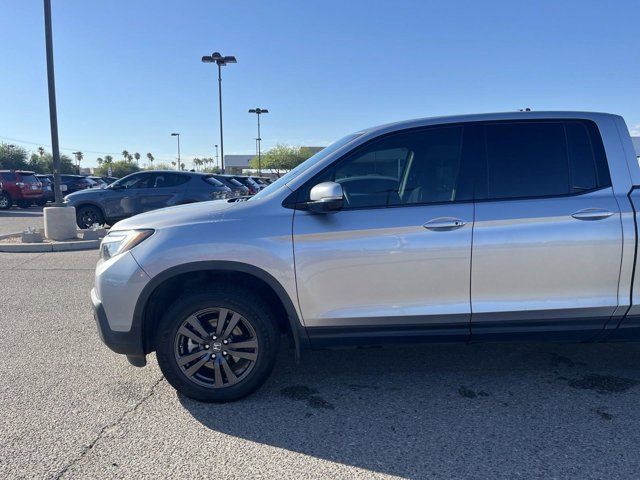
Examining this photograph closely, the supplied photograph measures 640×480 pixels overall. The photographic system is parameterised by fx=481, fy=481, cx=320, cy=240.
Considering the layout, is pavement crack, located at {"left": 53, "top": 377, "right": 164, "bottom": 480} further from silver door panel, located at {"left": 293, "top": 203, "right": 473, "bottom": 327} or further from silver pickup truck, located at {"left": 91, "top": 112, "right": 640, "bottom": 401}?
silver door panel, located at {"left": 293, "top": 203, "right": 473, "bottom": 327}

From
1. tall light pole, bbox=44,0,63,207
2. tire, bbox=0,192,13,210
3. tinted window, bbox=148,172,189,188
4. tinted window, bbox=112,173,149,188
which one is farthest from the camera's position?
tire, bbox=0,192,13,210

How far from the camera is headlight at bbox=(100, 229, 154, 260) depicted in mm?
3244

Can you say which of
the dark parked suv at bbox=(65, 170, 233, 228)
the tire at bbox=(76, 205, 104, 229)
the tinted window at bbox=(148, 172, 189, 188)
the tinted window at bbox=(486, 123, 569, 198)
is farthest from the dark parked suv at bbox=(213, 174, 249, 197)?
the tinted window at bbox=(486, 123, 569, 198)

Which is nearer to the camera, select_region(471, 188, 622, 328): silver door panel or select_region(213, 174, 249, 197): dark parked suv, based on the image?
select_region(471, 188, 622, 328): silver door panel

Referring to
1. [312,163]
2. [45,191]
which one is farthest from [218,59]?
[312,163]

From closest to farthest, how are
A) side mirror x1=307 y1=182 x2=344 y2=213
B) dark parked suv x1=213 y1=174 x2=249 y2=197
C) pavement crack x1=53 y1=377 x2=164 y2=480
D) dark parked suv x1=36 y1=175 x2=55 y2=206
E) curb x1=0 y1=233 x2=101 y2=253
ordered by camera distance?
pavement crack x1=53 y1=377 x2=164 y2=480 < side mirror x1=307 y1=182 x2=344 y2=213 < curb x1=0 y1=233 x2=101 y2=253 < dark parked suv x1=213 y1=174 x2=249 y2=197 < dark parked suv x1=36 y1=175 x2=55 y2=206

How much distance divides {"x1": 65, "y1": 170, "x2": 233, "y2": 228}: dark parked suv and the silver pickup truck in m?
8.61

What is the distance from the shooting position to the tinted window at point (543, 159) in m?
3.26

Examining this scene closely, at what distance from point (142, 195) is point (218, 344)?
9476mm

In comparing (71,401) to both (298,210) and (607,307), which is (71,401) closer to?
(298,210)

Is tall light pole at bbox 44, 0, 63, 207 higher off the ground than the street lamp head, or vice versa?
the street lamp head

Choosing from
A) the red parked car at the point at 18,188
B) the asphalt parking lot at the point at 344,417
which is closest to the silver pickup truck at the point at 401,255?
the asphalt parking lot at the point at 344,417

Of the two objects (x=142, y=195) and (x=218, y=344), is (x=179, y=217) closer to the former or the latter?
(x=218, y=344)

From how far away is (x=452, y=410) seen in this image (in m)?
3.19
